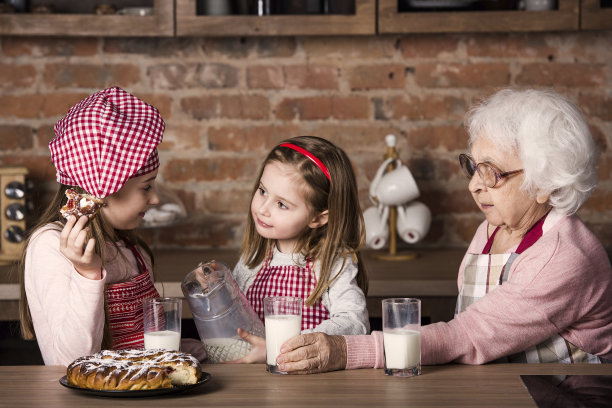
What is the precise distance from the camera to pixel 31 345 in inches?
111

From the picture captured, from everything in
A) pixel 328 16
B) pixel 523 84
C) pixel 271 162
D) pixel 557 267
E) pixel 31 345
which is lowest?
pixel 31 345

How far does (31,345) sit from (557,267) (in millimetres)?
2018

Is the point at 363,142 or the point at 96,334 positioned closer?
the point at 96,334

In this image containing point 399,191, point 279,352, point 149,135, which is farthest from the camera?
point 399,191

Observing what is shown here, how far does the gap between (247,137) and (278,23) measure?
444 millimetres

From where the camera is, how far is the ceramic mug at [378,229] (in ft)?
8.71

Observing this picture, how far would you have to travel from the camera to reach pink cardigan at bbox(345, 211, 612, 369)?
4.72 ft

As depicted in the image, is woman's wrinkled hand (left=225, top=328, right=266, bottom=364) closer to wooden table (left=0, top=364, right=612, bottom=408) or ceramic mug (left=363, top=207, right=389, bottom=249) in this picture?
wooden table (left=0, top=364, right=612, bottom=408)

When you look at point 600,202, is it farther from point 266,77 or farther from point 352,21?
point 266,77

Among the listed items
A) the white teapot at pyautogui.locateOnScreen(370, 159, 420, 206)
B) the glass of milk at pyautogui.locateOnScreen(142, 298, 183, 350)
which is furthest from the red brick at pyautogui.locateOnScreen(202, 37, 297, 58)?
the glass of milk at pyautogui.locateOnScreen(142, 298, 183, 350)

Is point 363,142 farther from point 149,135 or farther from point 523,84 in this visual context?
point 149,135

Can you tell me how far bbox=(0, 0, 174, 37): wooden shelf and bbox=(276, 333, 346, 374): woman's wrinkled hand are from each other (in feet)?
5.14

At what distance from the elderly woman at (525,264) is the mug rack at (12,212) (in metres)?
1.51

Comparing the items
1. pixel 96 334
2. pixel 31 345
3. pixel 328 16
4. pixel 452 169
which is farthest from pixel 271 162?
pixel 31 345
